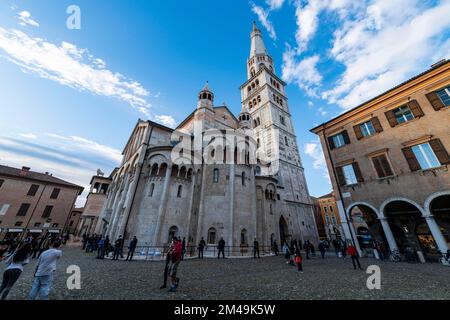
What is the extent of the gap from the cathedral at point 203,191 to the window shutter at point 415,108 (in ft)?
49.9

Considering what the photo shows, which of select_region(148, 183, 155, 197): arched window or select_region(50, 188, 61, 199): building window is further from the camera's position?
select_region(50, 188, 61, 199): building window

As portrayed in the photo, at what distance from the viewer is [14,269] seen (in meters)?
4.45

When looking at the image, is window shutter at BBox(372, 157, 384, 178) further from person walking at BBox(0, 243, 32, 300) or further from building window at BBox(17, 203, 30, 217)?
building window at BBox(17, 203, 30, 217)

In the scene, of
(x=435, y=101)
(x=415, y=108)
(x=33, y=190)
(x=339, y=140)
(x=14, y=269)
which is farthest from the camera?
(x=33, y=190)

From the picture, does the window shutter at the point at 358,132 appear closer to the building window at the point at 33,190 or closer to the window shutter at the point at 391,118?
the window shutter at the point at 391,118

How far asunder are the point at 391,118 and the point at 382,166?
4.16 m

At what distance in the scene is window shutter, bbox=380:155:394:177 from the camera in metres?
13.7

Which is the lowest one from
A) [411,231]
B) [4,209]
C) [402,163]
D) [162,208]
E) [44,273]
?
[44,273]

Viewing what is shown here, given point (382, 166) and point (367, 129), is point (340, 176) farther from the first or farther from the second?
point (367, 129)

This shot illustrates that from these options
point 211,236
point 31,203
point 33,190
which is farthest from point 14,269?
point 33,190

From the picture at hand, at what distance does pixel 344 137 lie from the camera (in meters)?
17.1

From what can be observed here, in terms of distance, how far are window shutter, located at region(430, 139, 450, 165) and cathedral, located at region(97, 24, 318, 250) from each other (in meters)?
15.4

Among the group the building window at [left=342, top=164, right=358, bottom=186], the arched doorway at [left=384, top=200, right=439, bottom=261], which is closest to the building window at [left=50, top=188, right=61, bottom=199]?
the building window at [left=342, top=164, right=358, bottom=186]

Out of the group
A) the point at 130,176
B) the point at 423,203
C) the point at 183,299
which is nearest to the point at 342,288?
the point at 183,299
